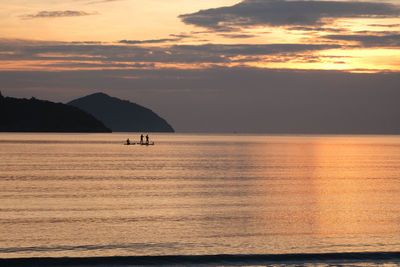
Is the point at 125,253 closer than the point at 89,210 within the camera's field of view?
Yes

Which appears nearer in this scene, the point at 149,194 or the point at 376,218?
the point at 376,218

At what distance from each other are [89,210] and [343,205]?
65.2 feet

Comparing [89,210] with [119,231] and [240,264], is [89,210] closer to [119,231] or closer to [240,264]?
[119,231]

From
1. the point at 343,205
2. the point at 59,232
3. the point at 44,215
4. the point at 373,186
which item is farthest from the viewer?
the point at 373,186

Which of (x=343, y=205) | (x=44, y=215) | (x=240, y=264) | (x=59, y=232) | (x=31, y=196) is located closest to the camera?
(x=240, y=264)

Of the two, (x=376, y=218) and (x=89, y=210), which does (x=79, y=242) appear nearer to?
(x=89, y=210)

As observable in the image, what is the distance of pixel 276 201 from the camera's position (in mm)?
50625

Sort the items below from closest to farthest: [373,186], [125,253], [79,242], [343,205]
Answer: [125,253], [79,242], [343,205], [373,186]

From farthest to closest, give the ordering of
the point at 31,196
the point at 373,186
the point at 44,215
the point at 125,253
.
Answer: the point at 373,186, the point at 31,196, the point at 44,215, the point at 125,253

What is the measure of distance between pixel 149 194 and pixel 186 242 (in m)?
25.1

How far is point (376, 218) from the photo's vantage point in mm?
39844

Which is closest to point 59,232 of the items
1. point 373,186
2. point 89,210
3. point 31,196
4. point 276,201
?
Result: point 89,210

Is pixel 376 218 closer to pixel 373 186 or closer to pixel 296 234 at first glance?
pixel 296 234

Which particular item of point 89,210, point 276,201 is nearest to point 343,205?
point 276,201
